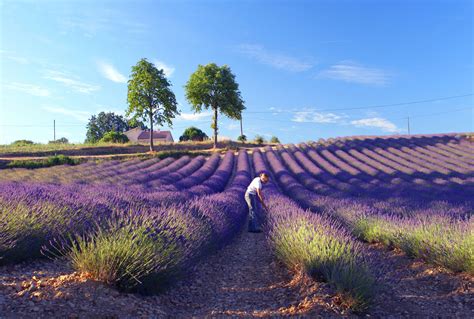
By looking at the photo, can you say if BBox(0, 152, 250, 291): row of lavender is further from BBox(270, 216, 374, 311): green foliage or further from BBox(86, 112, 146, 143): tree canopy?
BBox(86, 112, 146, 143): tree canopy

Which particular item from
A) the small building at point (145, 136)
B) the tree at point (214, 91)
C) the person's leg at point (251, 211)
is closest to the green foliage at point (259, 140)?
the tree at point (214, 91)

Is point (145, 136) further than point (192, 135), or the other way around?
point (145, 136)

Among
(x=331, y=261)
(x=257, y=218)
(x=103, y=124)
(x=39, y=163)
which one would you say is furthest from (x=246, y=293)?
(x=103, y=124)

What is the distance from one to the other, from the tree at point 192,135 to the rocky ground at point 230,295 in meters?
42.8

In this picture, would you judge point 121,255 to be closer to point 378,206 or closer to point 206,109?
point 378,206

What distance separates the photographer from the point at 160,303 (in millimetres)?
3824

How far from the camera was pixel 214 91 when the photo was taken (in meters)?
37.6

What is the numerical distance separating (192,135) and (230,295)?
44357 millimetres

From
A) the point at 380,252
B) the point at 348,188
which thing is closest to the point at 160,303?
the point at 380,252

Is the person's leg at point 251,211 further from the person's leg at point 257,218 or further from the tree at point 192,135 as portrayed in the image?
the tree at point 192,135

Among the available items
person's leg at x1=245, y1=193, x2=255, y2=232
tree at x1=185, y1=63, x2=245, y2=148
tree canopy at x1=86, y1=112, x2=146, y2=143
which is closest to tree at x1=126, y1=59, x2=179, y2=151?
tree at x1=185, y1=63, x2=245, y2=148

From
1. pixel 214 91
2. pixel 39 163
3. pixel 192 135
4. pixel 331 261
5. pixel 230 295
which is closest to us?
pixel 331 261

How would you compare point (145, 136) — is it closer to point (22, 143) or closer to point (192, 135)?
point (192, 135)

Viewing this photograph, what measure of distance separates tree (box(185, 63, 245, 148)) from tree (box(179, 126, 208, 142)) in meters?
10.4
